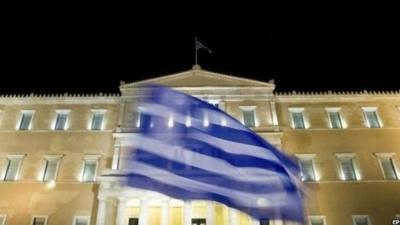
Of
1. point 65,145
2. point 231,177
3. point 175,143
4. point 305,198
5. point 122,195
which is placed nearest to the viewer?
point 231,177

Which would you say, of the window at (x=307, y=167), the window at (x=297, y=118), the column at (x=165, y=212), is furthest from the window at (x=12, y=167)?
the window at (x=297, y=118)

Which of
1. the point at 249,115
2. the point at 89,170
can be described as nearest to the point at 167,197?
the point at 89,170

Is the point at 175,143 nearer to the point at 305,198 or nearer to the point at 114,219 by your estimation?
the point at 114,219

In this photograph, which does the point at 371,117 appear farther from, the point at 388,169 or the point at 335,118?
the point at 388,169

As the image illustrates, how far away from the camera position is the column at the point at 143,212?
3033 centimetres

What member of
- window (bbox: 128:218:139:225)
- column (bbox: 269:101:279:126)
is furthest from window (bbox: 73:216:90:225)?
column (bbox: 269:101:279:126)

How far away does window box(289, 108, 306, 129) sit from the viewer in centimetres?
3762

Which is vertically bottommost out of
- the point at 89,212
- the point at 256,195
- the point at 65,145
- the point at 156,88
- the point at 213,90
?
the point at 256,195

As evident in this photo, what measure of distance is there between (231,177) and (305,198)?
13025 mm

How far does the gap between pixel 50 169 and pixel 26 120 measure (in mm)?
5738

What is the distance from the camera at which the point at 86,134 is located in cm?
3700

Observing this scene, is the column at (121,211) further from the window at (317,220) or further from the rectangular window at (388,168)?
the rectangular window at (388,168)

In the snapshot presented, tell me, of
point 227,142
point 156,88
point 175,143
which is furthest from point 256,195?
point 156,88

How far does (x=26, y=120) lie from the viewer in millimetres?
38375
